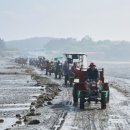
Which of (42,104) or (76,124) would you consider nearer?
(76,124)

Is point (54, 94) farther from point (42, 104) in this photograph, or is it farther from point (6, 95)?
point (42, 104)

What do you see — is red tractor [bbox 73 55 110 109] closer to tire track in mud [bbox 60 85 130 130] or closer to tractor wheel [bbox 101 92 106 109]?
tractor wheel [bbox 101 92 106 109]

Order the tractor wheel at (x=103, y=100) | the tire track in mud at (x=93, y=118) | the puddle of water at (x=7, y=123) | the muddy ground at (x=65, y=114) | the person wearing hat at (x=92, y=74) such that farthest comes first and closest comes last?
the person wearing hat at (x=92, y=74), the tractor wheel at (x=103, y=100), the puddle of water at (x=7, y=123), the muddy ground at (x=65, y=114), the tire track in mud at (x=93, y=118)

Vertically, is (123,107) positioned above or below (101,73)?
below

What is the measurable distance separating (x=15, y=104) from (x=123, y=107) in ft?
16.6

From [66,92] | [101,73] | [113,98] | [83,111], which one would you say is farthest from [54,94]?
[83,111]

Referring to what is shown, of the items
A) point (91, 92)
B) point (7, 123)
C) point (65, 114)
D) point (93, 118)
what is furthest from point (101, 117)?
point (7, 123)

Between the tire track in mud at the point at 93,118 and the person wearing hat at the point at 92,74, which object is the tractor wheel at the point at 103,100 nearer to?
the tire track in mud at the point at 93,118

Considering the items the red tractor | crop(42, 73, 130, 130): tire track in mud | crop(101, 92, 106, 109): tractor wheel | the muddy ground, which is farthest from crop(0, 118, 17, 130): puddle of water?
crop(101, 92, 106, 109): tractor wheel

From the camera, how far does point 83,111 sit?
20.3 metres

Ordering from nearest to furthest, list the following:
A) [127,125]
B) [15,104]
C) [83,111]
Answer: [127,125], [83,111], [15,104]

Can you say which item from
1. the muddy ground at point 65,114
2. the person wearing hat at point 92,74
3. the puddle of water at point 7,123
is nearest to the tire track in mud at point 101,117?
the muddy ground at point 65,114

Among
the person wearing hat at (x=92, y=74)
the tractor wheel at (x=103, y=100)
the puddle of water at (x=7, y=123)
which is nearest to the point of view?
the puddle of water at (x=7, y=123)

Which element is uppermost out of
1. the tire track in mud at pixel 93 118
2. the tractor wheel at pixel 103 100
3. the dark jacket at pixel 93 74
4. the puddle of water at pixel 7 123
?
the dark jacket at pixel 93 74
